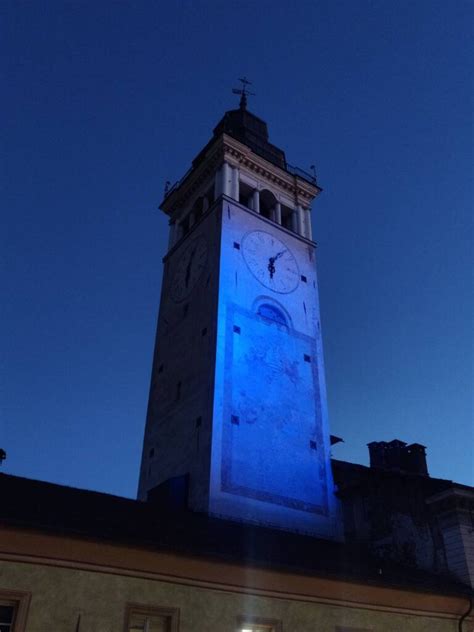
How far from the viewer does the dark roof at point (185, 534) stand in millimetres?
14852

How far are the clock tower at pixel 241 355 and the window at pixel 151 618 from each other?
388 inches

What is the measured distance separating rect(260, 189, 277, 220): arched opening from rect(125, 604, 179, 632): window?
2836 cm

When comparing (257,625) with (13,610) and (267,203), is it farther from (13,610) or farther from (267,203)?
(267,203)

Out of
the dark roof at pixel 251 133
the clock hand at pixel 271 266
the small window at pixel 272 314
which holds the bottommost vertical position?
the small window at pixel 272 314

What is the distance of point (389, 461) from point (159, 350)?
52.3ft

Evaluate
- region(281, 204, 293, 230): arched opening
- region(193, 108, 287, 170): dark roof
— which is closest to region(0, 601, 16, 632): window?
region(281, 204, 293, 230): arched opening

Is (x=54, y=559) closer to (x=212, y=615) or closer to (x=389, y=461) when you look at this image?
(x=212, y=615)

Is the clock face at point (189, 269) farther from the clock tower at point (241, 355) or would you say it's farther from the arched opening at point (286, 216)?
the arched opening at point (286, 216)

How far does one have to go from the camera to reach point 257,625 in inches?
638

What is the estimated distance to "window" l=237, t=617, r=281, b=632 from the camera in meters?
16.0

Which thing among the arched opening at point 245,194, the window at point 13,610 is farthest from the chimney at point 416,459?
the window at point 13,610

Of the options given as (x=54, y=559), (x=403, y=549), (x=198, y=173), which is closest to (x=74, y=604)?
(x=54, y=559)

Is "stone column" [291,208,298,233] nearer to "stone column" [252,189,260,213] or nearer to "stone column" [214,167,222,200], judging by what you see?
"stone column" [252,189,260,213]

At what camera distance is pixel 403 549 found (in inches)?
1030
